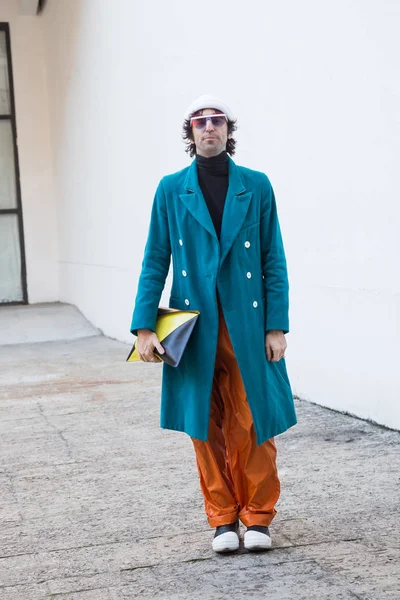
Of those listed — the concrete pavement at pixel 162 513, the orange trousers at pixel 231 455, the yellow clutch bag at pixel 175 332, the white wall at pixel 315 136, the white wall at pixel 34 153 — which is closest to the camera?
the concrete pavement at pixel 162 513

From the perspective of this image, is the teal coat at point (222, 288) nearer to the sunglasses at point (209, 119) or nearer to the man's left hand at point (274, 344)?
the man's left hand at point (274, 344)

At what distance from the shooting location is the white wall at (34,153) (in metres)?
16.0

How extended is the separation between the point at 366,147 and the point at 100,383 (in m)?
3.40

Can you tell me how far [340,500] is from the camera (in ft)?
Result: 13.8

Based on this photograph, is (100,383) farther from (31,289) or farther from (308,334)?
(31,289)

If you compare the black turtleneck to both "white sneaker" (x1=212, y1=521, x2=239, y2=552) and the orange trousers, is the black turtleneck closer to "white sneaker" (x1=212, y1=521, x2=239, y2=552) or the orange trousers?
the orange trousers

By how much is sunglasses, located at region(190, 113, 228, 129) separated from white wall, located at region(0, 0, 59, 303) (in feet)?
42.4

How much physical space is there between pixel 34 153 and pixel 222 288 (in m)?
13.2

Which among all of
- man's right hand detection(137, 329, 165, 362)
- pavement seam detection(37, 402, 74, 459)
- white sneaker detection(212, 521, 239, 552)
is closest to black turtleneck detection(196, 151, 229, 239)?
man's right hand detection(137, 329, 165, 362)

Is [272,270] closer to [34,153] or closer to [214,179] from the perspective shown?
[214,179]

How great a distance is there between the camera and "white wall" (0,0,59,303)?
16047 mm

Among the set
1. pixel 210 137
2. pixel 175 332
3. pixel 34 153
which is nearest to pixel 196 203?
pixel 210 137

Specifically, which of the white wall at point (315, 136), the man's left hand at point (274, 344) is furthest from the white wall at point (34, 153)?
the man's left hand at point (274, 344)

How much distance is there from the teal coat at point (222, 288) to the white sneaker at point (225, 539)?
0.38 m
